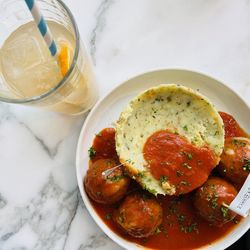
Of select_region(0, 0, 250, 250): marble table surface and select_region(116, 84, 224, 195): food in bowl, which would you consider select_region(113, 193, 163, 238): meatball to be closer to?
select_region(116, 84, 224, 195): food in bowl

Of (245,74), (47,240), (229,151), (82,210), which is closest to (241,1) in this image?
(245,74)

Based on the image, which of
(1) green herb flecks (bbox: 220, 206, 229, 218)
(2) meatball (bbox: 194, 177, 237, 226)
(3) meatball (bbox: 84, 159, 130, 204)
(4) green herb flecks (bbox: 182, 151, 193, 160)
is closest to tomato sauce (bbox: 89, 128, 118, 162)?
(3) meatball (bbox: 84, 159, 130, 204)

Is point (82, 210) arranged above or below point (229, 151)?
below

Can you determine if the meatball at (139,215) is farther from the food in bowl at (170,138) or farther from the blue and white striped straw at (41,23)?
the blue and white striped straw at (41,23)

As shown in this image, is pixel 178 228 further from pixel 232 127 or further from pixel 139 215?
pixel 232 127

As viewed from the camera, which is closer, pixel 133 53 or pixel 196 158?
pixel 196 158

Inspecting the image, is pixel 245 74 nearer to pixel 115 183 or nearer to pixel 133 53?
pixel 133 53
